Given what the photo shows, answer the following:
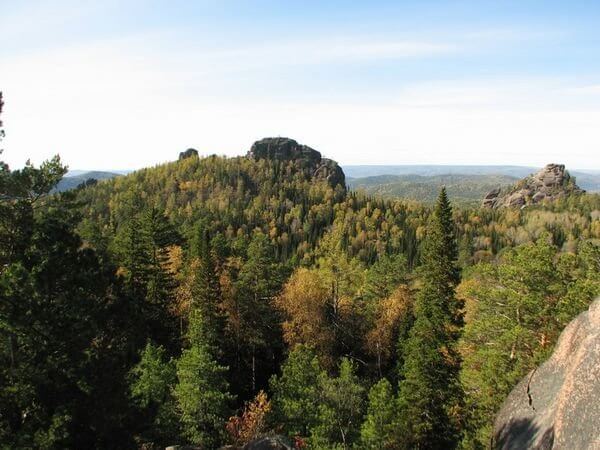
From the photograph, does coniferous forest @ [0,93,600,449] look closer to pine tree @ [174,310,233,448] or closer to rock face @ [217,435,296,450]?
pine tree @ [174,310,233,448]

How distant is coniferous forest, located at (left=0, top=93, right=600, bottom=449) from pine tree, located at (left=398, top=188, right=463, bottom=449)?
0.30ft

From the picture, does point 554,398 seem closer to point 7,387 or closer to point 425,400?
point 425,400

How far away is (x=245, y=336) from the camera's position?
43.1 m

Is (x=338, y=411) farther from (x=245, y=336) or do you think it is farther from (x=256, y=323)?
(x=256, y=323)

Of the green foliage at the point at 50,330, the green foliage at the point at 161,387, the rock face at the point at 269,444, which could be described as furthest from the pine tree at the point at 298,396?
the green foliage at the point at 50,330

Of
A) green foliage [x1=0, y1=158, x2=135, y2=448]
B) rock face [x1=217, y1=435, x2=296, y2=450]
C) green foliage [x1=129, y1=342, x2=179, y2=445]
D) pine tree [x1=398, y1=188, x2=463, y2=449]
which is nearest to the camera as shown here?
green foliage [x1=0, y1=158, x2=135, y2=448]

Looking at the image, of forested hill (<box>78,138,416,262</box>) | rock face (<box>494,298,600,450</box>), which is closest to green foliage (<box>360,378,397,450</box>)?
rock face (<box>494,298,600,450</box>)

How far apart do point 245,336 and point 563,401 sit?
1320 inches

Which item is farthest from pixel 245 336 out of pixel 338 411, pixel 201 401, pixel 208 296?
pixel 201 401

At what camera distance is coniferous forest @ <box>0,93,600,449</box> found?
13.6 meters

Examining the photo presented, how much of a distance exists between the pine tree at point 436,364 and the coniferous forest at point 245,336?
91 millimetres

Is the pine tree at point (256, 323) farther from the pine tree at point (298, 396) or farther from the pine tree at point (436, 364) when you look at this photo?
the pine tree at point (436, 364)

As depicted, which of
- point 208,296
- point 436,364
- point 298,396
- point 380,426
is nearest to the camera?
point 380,426

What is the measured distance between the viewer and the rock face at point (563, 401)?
11.5m
